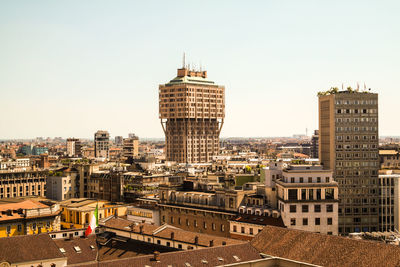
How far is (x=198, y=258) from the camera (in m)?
89.1

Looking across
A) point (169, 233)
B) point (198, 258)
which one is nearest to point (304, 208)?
point (169, 233)

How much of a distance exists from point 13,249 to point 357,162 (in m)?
124

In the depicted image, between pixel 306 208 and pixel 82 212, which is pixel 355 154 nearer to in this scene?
pixel 306 208

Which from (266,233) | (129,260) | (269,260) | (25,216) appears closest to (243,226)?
(266,233)

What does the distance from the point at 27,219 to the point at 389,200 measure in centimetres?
11494

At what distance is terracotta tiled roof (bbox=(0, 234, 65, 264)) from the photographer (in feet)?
306

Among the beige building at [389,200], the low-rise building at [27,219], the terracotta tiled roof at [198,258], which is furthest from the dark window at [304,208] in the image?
the low-rise building at [27,219]

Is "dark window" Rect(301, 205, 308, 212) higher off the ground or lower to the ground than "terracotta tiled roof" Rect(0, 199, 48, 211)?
higher

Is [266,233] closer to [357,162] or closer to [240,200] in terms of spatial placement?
[240,200]

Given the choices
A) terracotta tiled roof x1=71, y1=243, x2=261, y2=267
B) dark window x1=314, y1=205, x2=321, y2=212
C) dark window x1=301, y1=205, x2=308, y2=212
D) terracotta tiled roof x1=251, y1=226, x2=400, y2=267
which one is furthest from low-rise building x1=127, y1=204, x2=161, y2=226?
terracotta tiled roof x1=71, y1=243, x2=261, y2=267

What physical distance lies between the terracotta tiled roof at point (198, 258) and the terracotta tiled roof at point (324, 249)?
4298mm

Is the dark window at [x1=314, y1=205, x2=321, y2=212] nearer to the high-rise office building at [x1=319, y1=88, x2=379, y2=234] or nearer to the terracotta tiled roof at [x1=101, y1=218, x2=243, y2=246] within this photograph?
the terracotta tiled roof at [x1=101, y1=218, x2=243, y2=246]

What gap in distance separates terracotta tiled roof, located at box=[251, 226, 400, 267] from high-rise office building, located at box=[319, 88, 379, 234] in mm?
88136

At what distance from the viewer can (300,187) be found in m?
129
